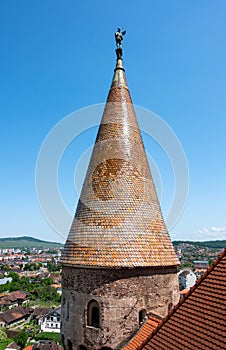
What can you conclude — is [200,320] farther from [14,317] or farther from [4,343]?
[14,317]

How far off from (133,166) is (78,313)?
5.56 metres

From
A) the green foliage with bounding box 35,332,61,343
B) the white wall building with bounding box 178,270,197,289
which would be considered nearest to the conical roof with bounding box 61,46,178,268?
the green foliage with bounding box 35,332,61,343

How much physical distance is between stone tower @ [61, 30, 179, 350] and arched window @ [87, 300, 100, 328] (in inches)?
1.2

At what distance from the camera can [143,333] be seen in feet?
30.0

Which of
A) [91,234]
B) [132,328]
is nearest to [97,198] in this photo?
[91,234]

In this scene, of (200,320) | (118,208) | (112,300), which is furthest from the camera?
(118,208)

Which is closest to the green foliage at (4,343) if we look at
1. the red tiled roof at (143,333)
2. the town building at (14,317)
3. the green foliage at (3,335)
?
the green foliage at (3,335)

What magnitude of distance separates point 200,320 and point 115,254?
4024 mm

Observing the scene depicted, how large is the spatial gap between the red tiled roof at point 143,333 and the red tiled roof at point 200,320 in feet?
5.91

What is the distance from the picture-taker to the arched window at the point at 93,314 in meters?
9.84

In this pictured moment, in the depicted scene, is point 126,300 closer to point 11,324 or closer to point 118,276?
point 118,276

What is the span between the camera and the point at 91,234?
10.5 metres

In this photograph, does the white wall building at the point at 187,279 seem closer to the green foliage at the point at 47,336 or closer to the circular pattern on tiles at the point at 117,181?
the green foliage at the point at 47,336

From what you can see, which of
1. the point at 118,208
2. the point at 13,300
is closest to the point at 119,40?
the point at 118,208
